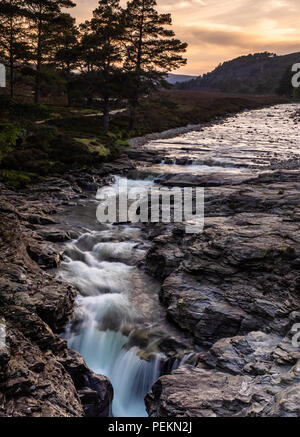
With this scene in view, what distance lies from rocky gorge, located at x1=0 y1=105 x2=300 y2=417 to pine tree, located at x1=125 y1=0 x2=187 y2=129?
816 inches

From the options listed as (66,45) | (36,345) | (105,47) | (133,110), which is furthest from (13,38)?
(36,345)

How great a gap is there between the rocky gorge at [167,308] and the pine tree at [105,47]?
18.3 metres

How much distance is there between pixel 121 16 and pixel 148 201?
22781mm

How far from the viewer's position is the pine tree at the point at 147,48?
33344 millimetres

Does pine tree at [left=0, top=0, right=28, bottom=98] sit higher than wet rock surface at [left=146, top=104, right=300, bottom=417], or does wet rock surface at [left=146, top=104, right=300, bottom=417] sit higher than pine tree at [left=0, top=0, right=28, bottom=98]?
pine tree at [left=0, top=0, right=28, bottom=98]

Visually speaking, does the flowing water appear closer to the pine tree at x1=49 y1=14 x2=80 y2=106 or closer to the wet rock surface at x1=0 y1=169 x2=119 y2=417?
the wet rock surface at x1=0 y1=169 x2=119 y2=417

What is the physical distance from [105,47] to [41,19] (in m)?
7.40

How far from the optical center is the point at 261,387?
18.1 ft

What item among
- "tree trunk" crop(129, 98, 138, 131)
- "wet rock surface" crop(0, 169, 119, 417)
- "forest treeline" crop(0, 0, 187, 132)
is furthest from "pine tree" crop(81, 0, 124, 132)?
"wet rock surface" crop(0, 169, 119, 417)

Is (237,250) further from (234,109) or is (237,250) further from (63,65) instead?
(234,109)

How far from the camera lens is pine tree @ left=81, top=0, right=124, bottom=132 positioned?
30188 mm

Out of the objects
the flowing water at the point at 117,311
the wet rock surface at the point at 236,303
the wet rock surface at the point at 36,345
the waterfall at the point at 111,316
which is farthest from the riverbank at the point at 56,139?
the wet rock surface at the point at 236,303

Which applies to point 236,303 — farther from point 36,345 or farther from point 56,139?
point 56,139

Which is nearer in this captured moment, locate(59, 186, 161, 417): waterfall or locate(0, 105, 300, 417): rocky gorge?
locate(0, 105, 300, 417): rocky gorge
